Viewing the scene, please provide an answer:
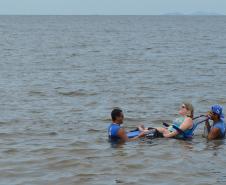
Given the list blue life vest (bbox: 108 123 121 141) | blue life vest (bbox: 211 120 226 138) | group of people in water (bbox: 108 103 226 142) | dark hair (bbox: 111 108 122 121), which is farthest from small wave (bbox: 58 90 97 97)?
blue life vest (bbox: 211 120 226 138)

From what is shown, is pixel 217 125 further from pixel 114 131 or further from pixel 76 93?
pixel 76 93

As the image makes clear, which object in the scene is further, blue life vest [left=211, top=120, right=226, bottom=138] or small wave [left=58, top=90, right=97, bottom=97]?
small wave [left=58, top=90, right=97, bottom=97]

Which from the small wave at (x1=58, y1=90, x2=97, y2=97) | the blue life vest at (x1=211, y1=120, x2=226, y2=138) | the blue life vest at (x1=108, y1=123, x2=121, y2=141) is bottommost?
the blue life vest at (x1=211, y1=120, x2=226, y2=138)

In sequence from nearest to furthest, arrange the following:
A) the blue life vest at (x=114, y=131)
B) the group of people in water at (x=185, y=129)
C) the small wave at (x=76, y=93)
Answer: the blue life vest at (x=114, y=131)
the group of people in water at (x=185, y=129)
the small wave at (x=76, y=93)

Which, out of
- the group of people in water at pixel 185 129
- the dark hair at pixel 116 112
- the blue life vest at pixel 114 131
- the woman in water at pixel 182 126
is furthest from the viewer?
the woman in water at pixel 182 126

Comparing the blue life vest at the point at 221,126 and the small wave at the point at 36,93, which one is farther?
the small wave at the point at 36,93

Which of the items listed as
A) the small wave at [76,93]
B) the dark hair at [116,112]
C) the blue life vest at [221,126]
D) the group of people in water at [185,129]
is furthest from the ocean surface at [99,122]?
the dark hair at [116,112]

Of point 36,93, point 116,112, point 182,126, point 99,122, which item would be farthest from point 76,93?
point 116,112

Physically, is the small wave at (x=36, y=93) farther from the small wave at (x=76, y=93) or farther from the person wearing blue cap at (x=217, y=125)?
the person wearing blue cap at (x=217, y=125)

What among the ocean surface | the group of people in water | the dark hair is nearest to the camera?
the ocean surface

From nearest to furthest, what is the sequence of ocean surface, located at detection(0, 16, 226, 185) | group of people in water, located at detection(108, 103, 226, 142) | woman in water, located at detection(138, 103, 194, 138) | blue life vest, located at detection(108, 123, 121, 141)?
ocean surface, located at detection(0, 16, 226, 185)
blue life vest, located at detection(108, 123, 121, 141)
group of people in water, located at detection(108, 103, 226, 142)
woman in water, located at detection(138, 103, 194, 138)

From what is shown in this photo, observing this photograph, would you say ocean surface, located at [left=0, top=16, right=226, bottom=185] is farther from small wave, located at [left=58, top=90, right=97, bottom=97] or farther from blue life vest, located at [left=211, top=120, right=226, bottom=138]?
blue life vest, located at [left=211, top=120, right=226, bottom=138]

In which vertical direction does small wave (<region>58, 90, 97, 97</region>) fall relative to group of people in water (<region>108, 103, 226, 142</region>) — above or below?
above

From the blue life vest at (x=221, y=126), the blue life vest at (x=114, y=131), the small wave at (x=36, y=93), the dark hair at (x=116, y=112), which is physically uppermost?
the small wave at (x=36, y=93)
